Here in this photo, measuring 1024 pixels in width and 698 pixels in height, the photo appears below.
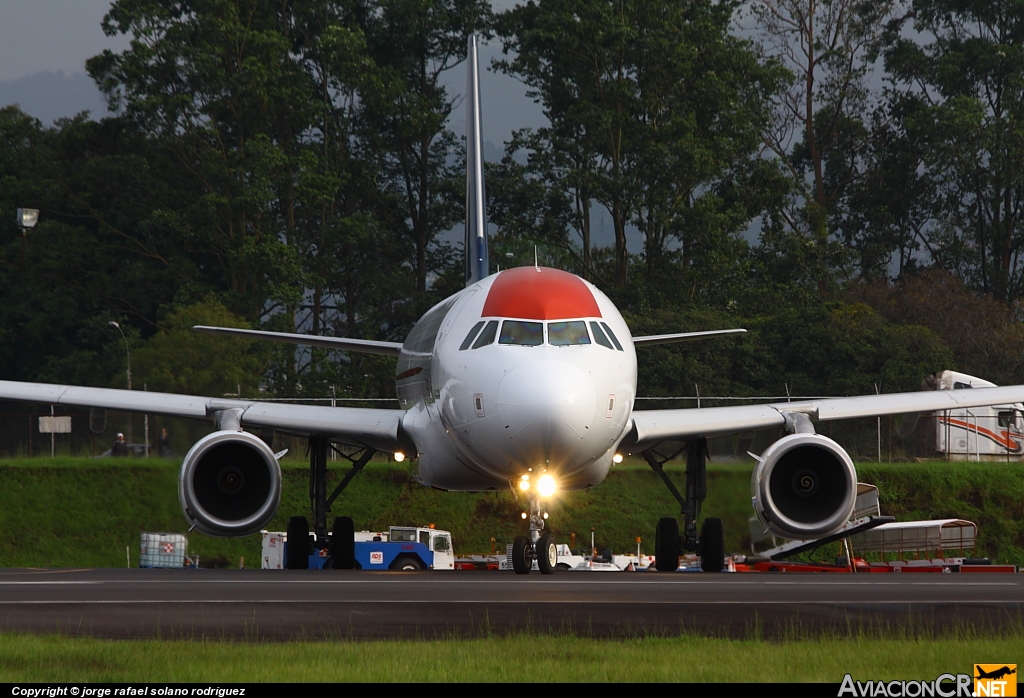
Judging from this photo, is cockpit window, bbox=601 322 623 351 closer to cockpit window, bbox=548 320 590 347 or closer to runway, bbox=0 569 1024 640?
cockpit window, bbox=548 320 590 347

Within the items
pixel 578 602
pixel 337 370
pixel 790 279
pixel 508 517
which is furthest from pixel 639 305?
pixel 578 602

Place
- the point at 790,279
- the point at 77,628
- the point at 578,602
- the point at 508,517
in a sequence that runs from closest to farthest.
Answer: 1. the point at 77,628
2. the point at 578,602
3. the point at 508,517
4. the point at 790,279

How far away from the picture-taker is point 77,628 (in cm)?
981

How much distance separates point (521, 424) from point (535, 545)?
7.02ft

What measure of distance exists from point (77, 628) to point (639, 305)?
50878 mm

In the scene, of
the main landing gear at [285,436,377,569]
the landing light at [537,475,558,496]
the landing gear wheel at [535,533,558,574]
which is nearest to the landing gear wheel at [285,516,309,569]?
the main landing gear at [285,436,377,569]

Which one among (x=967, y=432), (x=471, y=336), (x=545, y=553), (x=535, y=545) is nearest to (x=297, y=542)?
(x=535, y=545)

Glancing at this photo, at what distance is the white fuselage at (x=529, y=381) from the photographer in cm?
1545

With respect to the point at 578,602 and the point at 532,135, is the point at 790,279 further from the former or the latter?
the point at 578,602

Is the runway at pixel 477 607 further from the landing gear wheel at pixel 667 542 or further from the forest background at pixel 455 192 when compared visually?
the forest background at pixel 455 192

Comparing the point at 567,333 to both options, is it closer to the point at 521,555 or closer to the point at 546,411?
the point at 546,411

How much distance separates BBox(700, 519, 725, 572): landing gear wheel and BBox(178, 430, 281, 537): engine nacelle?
6.51 metres

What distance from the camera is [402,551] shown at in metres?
31.1

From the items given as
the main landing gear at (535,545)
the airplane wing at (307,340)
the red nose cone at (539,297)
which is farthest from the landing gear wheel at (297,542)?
the red nose cone at (539,297)
